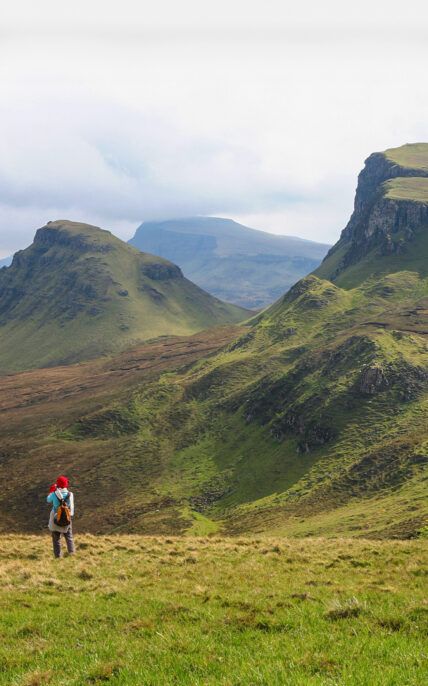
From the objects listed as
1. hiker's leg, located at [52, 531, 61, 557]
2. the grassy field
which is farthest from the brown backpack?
the grassy field

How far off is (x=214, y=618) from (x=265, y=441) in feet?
353

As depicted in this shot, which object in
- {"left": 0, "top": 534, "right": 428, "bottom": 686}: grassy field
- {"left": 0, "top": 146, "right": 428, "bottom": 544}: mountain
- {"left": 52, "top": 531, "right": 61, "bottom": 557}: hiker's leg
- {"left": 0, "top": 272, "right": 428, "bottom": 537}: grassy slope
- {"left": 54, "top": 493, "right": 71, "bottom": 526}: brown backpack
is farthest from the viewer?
{"left": 0, "top": 272, "right": 428, "bottom": 537}: grassy slope

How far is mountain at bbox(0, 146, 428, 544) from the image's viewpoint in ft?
263

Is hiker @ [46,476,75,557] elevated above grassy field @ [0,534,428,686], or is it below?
above

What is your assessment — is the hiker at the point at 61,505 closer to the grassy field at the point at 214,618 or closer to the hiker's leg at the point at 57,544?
the hiker's leg at the point at 57,544

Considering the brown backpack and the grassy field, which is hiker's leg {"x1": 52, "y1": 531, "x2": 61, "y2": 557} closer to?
the grassy field

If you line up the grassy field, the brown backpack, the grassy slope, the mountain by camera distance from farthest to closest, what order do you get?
the grassy slope → the mountain → the brown backpack → the grassy field

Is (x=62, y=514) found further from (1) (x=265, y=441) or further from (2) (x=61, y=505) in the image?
(1) (x=265, y=441)

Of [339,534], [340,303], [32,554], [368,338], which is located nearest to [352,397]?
[368,338]

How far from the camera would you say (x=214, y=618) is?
12883 millimetres

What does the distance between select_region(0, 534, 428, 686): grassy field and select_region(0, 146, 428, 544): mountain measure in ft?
104

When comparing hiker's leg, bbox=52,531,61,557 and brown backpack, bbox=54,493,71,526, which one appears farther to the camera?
hiker's leg, bbox=52,531,61,557

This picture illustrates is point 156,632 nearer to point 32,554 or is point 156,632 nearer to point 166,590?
point 166,590

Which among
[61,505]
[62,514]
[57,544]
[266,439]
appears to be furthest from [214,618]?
[266,439]
